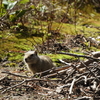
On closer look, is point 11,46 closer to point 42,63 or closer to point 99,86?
point 42,63

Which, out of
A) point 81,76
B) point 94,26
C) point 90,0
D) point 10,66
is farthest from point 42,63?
point 90,0

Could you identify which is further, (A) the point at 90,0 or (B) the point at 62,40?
(A) the point at 90,0

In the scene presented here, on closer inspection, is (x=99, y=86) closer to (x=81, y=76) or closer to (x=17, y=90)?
(x=81, y=76)

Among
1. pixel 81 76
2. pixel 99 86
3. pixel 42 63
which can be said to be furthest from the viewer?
pixel 42 63

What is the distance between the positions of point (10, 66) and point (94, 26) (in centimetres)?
679

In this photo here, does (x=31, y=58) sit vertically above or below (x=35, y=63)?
above

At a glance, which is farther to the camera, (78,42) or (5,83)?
(78,42)

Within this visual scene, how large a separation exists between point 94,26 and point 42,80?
26.0 ft

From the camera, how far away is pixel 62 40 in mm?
7113

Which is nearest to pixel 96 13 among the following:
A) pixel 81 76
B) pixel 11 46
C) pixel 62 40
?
pixel 62 40

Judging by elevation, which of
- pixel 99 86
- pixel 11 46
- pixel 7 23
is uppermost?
pixel 7 23

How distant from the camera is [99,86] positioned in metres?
2.75

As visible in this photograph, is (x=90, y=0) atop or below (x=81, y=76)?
atop

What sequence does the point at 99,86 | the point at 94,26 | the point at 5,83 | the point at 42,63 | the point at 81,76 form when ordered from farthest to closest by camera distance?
the point at 94,26, the point at 42,63, the point at 5,83, the point at 81,76, the point at 99,86
